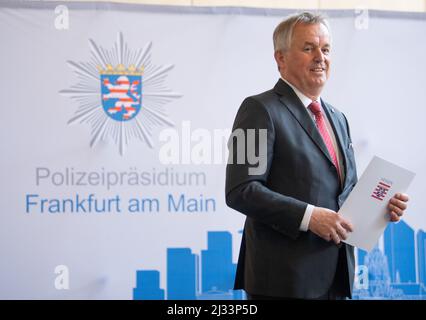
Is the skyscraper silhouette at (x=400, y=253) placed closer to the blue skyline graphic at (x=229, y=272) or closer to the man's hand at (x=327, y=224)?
the blue skyline graphic at (x=229, y=272)

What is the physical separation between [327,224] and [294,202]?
12 cm

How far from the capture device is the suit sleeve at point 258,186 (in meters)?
1.80

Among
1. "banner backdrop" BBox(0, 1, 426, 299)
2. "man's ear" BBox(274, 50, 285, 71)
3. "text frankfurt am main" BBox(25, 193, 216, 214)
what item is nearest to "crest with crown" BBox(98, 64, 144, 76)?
"banner backdrop" BBox(0, 1, 426, 299)

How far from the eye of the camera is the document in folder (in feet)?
6.07

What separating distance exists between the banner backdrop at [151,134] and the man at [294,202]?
1.55m

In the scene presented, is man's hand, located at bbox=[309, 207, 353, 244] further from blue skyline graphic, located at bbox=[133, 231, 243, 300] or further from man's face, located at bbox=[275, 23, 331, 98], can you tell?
blue skyline graphic, located at bbox=[133, 231, 243, 300]

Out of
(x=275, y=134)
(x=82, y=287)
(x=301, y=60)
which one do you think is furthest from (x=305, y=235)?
(x=82, y=287)

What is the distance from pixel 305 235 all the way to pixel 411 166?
196 centimetres

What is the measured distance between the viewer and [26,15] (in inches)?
136

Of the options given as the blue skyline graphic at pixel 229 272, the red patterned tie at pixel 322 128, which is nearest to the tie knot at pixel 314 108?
the red patterned tie at pixel 322 128

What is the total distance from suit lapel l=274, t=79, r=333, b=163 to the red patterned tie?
0.05 m

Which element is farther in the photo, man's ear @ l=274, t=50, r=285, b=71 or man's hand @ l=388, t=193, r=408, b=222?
man's ear @ l=274, t=50, r=285, b=71

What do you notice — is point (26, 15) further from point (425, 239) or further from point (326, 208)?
point (425, 239)

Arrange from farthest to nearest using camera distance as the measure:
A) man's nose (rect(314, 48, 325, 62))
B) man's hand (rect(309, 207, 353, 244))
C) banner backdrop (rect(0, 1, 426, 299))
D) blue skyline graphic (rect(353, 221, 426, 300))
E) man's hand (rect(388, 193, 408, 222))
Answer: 1. blue skyline graphic (rect(353, 221, 426, 300))
2. banner backdrop (rect(0, 1, 426, 299))
3. man's nose (rect(314, 48, 325, 62))
4. man's hand (rect(388, 193, 408, 222))
5. man's hand (rect(309, 207, 353, 244))
